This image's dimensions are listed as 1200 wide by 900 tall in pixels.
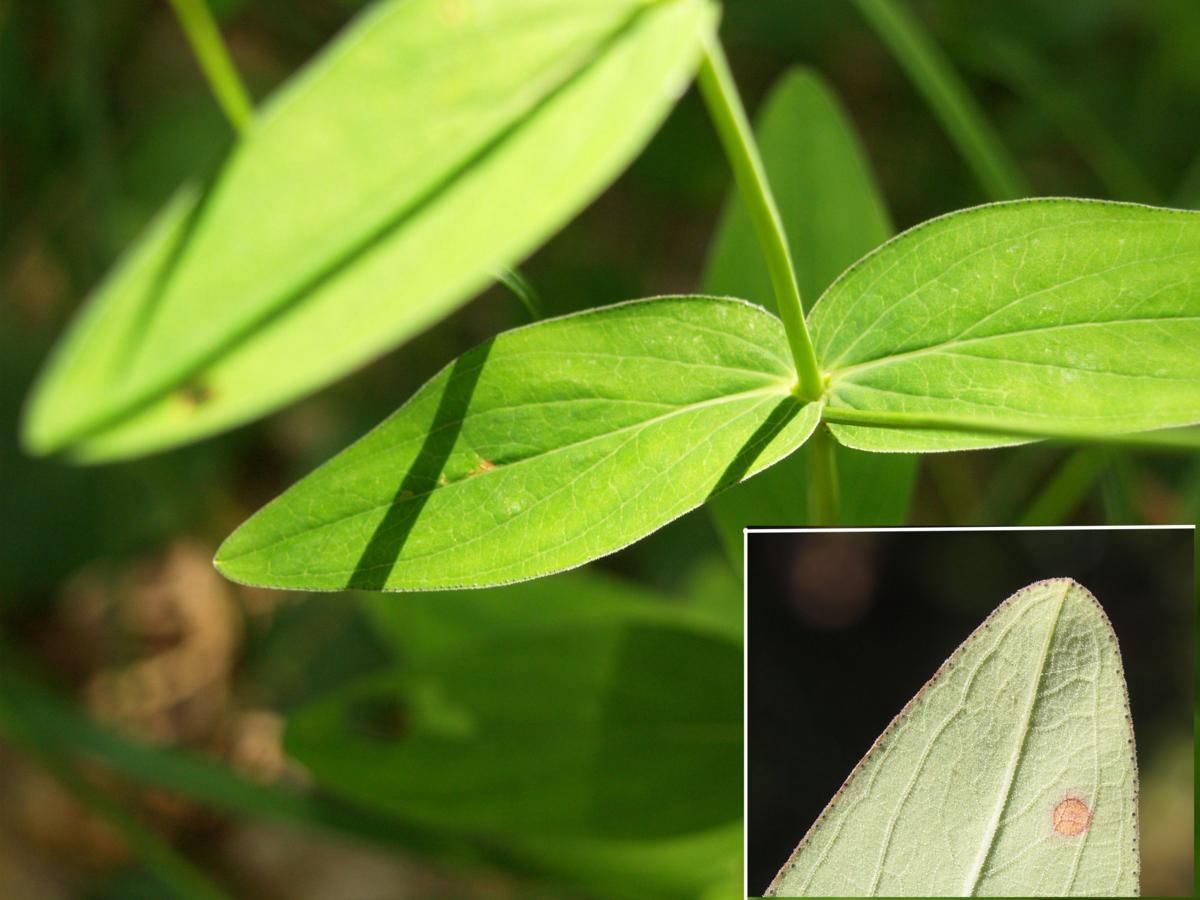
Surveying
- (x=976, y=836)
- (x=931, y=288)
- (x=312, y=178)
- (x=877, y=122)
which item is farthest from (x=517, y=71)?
(x=877, y=122)

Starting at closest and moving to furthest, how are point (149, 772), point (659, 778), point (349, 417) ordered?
point (659, 778) < point (149, 772) < point (349, 417)

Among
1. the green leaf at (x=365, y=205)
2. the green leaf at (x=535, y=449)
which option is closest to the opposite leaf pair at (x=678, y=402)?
the green leaf at (x=535, y=449)

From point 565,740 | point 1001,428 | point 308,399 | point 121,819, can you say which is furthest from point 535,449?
point 308,399

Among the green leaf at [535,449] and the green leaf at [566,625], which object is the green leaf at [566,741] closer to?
the green leaf at [566,625]

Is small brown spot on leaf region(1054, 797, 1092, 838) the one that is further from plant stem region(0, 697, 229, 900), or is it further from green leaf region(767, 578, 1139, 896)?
plant stem region(0, 697, 229, 900)

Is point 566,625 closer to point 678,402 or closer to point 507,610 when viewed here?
point 507,610

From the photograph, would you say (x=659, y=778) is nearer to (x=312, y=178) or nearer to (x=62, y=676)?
(x=312, y=178)

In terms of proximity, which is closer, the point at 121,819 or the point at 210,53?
the point at 210,53
